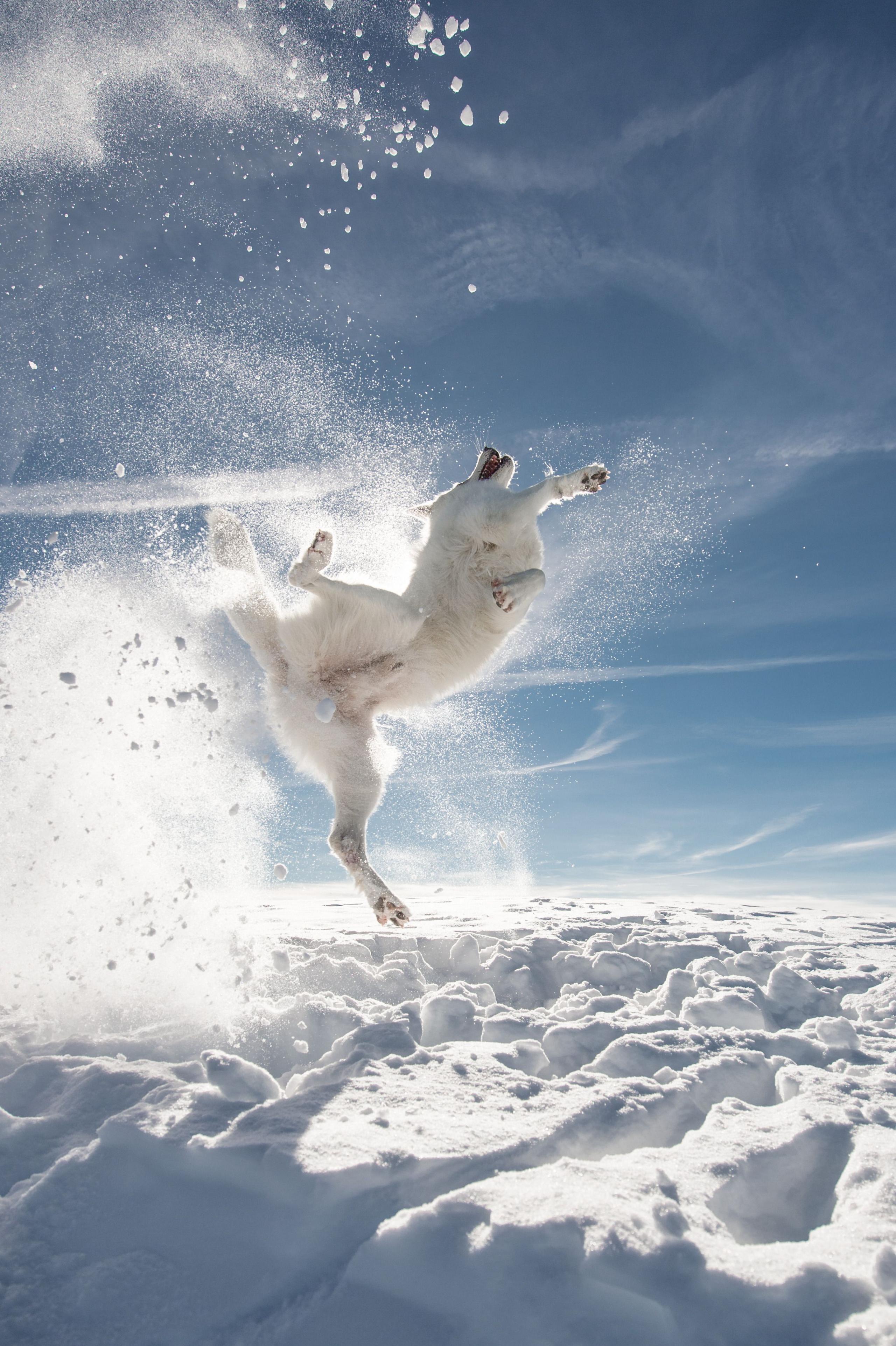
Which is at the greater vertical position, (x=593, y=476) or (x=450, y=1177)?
(x=593, y=476)

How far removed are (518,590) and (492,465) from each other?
6.45ft

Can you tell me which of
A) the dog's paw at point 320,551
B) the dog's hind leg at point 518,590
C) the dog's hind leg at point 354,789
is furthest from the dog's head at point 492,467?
the dog's hind leg at point 354,789

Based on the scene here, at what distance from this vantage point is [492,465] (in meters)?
6.37

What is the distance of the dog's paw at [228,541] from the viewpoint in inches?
206

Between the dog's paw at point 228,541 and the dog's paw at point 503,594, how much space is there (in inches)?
85.1

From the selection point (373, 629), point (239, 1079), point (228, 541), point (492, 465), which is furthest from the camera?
point (492, 465)

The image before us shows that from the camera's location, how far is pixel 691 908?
13.5 meters

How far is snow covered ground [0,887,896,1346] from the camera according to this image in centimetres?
175

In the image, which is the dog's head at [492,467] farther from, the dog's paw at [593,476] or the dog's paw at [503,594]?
the dog's paw at [503,594]

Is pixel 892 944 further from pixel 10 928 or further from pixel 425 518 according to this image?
pixel 10 928

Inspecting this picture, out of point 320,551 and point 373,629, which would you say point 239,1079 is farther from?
point 320,551

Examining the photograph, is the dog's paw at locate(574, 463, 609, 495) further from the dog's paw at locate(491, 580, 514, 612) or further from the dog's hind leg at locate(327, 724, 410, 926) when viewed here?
the dog's hind leg at locate(327, 724, 410, 926)

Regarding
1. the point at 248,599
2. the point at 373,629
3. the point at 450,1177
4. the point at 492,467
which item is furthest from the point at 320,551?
the point at 450,1177

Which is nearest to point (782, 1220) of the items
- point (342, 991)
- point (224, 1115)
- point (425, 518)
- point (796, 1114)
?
point (796, 1114)
